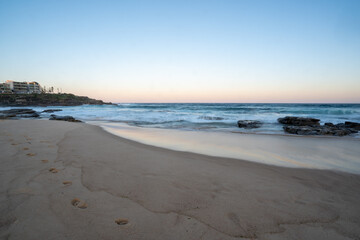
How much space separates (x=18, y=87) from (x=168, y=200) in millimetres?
129386

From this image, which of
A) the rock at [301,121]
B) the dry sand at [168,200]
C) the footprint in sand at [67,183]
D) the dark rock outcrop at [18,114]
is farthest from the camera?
the dark rock outcrop at [18,114]

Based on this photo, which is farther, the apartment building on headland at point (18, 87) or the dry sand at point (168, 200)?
the apartment building on headland at point (18, 87)

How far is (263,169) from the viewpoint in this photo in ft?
12.5

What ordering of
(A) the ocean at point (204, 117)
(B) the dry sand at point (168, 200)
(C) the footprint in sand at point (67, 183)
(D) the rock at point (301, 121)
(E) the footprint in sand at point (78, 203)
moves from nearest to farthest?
1. (B) the dry sand at point (168, 200)
2. (E) the footprint in sand at point (78, 203)
3. (C) the footprint in sand at point (67, 183)
4. (A) the ocean at point (204, 117)
5. (D) the rock at point (301, 121)

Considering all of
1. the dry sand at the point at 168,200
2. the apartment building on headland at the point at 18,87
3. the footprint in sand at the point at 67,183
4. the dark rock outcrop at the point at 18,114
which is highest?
the apartment building on headland at the point at 18,87

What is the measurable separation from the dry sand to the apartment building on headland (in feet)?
388

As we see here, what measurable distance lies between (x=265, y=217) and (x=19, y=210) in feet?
9.74

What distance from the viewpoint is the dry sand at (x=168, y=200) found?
181 cm

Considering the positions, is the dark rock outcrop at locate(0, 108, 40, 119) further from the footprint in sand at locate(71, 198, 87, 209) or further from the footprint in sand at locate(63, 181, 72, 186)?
the footprint in sand at locate(71, 198, 87, 209)

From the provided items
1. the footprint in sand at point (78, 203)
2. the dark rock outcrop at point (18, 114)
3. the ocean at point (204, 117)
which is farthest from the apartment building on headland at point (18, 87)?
the footprint in sand at point (78, 203)

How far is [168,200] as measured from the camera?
238 centimetres

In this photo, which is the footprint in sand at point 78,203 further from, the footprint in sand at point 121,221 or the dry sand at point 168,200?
the footprint in sand at point 121,221

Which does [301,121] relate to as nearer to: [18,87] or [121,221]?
[121,221]

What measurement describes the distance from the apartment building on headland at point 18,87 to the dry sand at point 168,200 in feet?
388
